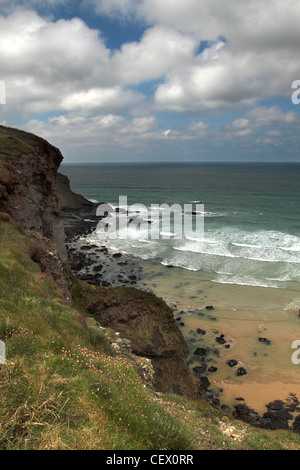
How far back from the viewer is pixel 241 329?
2248 cm

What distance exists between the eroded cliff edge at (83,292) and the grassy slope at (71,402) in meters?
5.86

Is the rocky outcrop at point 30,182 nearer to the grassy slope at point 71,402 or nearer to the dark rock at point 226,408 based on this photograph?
the grassy slope at point 71,402

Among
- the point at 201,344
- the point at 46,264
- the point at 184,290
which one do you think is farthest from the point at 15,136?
the point at 201,344

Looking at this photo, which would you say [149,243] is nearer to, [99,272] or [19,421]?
[99,272]

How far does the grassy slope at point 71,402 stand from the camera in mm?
4703

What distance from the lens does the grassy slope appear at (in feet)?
15.4

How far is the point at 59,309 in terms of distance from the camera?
10234 mm

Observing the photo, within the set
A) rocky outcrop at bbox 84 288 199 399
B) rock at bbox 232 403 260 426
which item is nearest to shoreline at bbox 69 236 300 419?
rock at bbox 232 403 260 426

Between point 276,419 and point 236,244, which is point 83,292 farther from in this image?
point 236,244

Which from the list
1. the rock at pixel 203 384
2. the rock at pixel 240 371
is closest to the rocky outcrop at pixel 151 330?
the rock at pixel 203 384

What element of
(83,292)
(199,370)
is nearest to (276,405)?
(199,370)

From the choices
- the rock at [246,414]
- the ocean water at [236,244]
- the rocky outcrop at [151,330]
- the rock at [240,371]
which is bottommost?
the rock at [246,414]

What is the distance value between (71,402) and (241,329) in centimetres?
1983

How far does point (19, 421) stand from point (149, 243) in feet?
138
